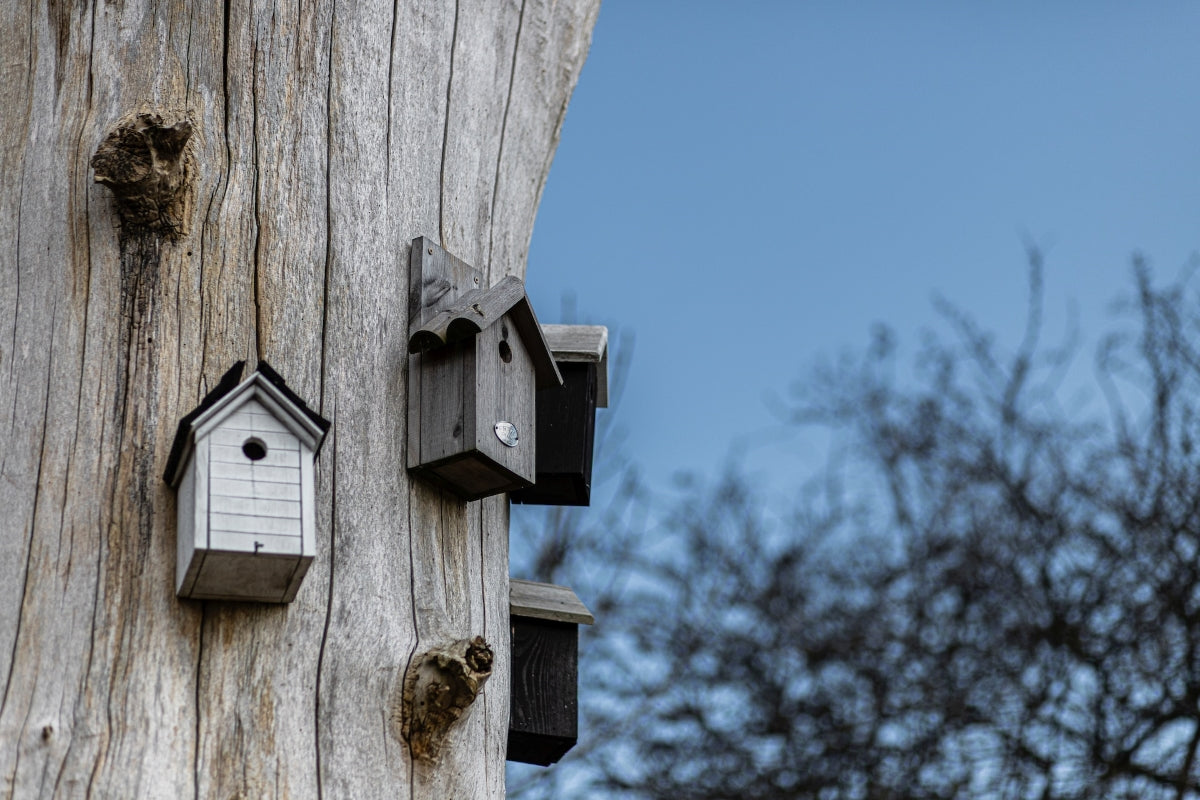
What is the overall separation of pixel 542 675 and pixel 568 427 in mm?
558

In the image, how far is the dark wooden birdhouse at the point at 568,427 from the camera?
291 centimetres

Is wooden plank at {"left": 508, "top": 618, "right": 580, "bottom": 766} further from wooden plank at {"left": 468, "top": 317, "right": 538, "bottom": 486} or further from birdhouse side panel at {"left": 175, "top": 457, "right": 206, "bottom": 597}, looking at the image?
birdhouse side panel at {"left": 175, "top": 457, "right": 206, "bottom": 597}

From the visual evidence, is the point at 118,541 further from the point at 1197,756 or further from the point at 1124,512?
the point at 1124,512

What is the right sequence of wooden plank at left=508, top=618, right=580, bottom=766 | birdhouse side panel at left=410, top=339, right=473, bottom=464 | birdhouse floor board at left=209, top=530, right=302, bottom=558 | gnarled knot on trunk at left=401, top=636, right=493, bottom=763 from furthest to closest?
wooden plank at left=508, top=618, right=580, bottom=766
birdhouse side panel at left=410, top=339, right=473, bottom=464
gnarled knot on trunk at left=401, top=636, right=493, bottom=763
birdhouse floor board at left=209, top=530, right=302, bottom=558

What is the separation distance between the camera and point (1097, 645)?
7.74 metres

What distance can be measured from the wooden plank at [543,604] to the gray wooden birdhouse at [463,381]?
57cm

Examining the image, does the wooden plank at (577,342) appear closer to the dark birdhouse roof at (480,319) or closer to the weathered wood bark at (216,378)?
the dark birdhouse roof at (480,319)

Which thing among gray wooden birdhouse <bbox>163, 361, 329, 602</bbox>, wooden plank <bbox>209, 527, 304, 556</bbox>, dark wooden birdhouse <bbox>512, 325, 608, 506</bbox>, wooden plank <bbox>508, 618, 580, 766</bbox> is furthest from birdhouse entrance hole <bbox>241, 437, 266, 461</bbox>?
wooden plank <bbox>508, 618, 580, 766</bbox>

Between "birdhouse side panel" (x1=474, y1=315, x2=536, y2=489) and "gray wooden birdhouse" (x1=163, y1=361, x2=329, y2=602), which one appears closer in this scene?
"gray wooden birdhouse" (x1=163, y1=361, x2=329, y2=602)

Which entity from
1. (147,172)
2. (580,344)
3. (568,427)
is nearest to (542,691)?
(568,427)

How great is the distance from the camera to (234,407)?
1.90 metres

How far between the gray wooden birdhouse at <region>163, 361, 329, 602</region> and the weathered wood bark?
0.20 ft

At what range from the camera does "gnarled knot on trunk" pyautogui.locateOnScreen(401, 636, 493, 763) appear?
79.4 inches

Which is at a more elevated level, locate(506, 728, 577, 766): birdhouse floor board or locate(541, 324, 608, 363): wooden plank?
locate(541, 324, 608, 363): wooden plank
